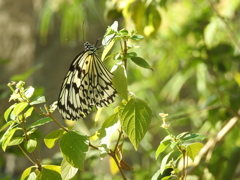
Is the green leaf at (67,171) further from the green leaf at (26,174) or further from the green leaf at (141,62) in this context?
the green leaf at (141,62)

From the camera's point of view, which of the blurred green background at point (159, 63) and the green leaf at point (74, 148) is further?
the blurred green background at point (159, 63)

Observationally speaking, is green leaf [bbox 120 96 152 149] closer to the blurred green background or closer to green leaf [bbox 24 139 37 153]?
green leaf [bbox 24 139 37 153]

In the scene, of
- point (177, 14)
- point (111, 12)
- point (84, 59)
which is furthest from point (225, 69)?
point (177, 14)

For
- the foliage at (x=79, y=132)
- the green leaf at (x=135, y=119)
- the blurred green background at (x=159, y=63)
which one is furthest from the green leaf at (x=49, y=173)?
the blurred green background at (x=159, y=63)

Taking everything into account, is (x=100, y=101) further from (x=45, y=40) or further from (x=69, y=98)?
(x=45, y=40)

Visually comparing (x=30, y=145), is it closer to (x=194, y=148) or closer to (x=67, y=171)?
(x=67, y=171)

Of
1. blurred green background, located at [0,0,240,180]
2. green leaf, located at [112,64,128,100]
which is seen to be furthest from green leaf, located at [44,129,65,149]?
blurred green background, located at [0,0,240,180]
